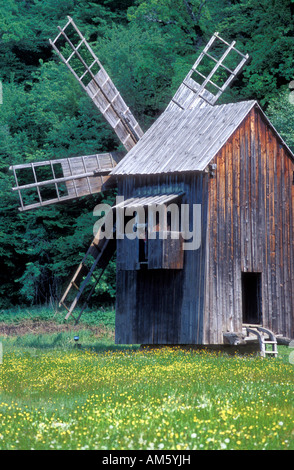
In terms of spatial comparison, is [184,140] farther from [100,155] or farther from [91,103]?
[91,103]

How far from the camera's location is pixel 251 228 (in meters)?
23.2

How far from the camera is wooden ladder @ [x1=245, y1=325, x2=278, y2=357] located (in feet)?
71.4

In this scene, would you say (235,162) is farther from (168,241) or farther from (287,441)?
(287,441)

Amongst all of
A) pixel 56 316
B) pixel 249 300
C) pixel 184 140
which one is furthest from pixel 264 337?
pixel 56 316

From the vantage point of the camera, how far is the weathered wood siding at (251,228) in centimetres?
2216

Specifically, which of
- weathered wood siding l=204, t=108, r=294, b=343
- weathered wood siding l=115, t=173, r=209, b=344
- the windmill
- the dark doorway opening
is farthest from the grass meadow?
the windmill

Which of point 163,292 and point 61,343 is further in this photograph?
point 61,343

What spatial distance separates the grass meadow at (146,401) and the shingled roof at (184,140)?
18.1ft

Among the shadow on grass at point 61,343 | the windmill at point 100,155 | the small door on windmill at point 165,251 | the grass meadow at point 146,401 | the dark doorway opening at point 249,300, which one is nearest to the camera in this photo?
the grass meadow at point 146,401

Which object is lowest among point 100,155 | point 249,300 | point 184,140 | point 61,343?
point 61,343

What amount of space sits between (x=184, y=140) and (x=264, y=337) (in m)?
6.43

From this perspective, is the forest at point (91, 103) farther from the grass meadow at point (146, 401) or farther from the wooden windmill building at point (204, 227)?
the grass meadow at point (146, 401)

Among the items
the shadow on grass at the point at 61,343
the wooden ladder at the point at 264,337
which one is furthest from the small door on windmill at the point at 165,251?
the shadow on grass at the point at 61,343
